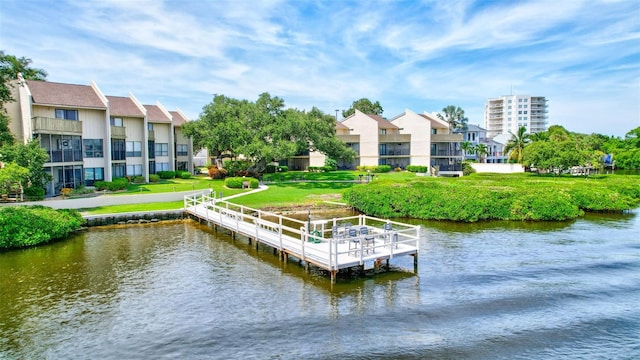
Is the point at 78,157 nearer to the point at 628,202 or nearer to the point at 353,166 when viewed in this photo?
the point at 353,166

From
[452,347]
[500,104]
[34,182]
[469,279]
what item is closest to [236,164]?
[34,182]

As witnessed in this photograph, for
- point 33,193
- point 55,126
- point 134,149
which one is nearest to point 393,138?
point 134,149

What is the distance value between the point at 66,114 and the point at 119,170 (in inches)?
355

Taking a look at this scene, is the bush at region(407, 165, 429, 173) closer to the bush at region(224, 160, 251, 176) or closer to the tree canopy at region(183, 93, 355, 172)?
the tree canopy at region(183, 93, 355, 172)

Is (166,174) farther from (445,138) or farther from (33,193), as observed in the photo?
(445,138)

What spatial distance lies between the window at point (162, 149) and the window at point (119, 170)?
7.51 m

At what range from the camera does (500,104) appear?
19775cm

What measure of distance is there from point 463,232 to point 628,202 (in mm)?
20517

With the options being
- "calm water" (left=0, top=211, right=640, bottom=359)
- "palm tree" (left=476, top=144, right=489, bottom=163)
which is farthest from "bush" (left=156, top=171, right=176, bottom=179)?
"palm tree" (left=476, top=144, right=489, bottom=163)

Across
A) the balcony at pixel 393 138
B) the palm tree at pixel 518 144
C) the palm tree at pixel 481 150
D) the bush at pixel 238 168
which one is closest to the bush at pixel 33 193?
the bush at pixel 238 168

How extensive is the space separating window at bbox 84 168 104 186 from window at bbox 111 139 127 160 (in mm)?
2162

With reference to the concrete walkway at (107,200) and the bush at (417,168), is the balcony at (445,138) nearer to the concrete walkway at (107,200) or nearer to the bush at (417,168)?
the bush at (417,168)

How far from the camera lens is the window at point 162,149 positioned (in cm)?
5790

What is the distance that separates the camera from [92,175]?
151ft
